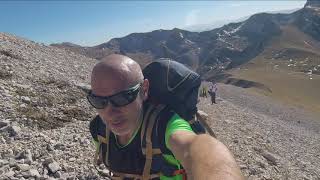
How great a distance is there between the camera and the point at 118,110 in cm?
496

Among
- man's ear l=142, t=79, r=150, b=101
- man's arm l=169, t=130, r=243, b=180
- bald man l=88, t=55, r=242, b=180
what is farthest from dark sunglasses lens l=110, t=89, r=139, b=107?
man's arm l=169, t=130, r=243, b=180

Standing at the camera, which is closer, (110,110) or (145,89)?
(110,110)

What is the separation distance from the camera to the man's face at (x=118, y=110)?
192 inches

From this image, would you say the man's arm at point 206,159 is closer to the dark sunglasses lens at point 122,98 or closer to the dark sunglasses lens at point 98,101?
the dark sunglasses lens at point 122,98

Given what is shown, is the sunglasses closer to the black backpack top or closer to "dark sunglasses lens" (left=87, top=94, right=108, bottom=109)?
"dark sunglasses lens" (left=87, top=94, right=108, bottom=109)

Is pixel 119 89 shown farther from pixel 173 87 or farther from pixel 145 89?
pixel 173 87

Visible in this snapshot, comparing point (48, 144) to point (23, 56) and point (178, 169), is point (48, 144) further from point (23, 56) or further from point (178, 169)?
point (23, 56)

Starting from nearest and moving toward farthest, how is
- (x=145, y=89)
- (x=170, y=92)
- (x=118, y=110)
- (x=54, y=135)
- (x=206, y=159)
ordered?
(x=206, y=159) < (x=118, y=110) < (x=145, y=89) < (x=170, y=92) < (x=54, y=135)

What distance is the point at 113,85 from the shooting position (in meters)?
4.89

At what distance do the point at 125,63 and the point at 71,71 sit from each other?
1087 inches

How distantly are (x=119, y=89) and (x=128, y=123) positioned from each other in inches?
15.2

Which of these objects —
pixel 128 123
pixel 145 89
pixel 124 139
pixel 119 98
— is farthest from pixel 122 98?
pixel 124 139

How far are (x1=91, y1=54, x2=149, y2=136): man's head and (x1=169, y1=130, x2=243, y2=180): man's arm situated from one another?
966 mm

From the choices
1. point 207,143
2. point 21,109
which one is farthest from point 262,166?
point 207,143
